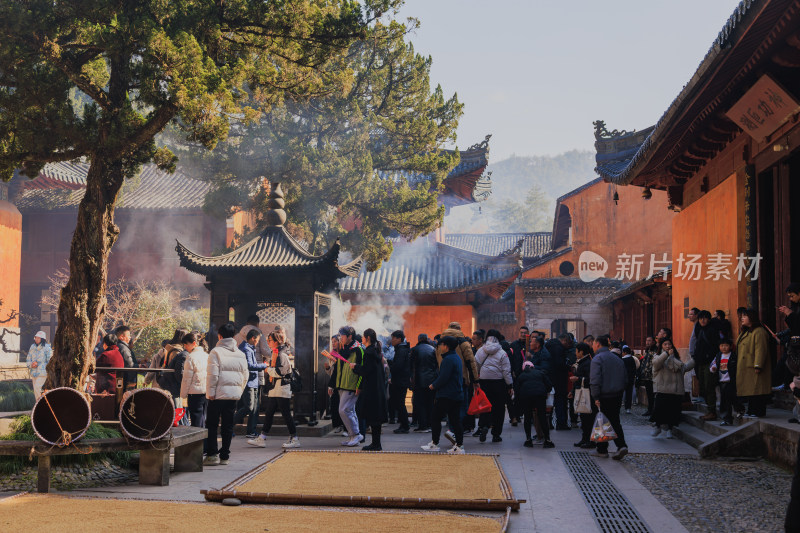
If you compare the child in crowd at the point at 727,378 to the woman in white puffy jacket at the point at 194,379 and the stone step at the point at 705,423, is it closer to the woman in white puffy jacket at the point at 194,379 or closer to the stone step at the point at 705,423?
the stone step at the point at 705,423

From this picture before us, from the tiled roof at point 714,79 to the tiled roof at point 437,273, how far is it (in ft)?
33.3

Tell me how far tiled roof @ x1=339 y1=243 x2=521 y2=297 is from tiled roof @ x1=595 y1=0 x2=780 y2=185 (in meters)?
10.2

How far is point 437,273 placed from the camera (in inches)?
1040

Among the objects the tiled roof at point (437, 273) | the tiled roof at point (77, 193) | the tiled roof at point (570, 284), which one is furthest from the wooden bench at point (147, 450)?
the tiled roof at point (570, 284)

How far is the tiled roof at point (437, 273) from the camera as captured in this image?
24.9 m

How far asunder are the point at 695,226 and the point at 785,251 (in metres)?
4.27

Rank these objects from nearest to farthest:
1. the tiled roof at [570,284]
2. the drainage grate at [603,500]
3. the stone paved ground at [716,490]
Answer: the drainage grate at [603,500], the stone paved ground at [716,490], the tiled roof at [570,284]

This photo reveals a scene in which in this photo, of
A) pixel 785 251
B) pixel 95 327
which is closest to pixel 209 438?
pixel 95 327

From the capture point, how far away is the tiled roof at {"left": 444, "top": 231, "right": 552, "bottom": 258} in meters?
42.1

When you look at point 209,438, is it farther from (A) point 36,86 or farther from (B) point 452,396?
(A) point 36,86

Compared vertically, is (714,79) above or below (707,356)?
above

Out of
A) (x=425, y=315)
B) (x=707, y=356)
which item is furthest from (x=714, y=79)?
(x=425, y=315)

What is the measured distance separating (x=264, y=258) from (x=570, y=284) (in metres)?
19.2

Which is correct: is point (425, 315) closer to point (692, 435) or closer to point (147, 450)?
point (692, 435)
